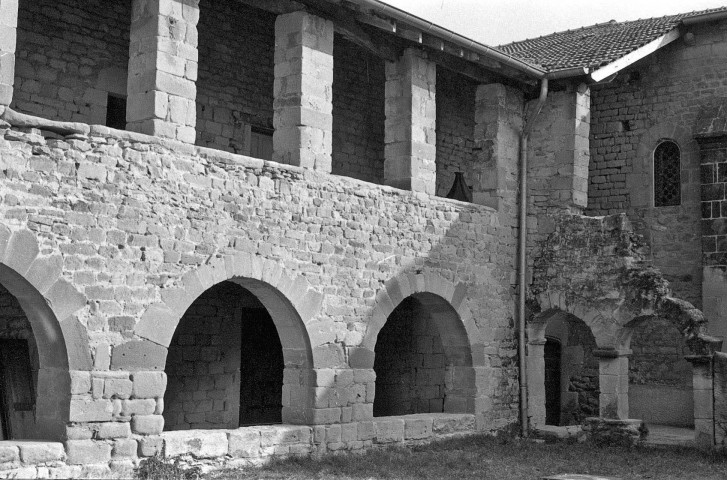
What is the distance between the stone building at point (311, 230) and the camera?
8.40 meters

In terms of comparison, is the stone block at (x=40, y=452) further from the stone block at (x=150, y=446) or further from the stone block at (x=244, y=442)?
the stone block at (x=244, y=442)

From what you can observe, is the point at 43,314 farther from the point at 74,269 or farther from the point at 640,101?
the point at 640,101

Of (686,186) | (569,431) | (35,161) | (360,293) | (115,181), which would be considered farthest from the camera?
(686,186)

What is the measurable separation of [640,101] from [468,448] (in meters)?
6.52

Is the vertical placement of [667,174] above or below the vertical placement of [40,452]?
above

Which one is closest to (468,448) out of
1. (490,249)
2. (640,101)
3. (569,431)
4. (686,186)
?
(569,431)

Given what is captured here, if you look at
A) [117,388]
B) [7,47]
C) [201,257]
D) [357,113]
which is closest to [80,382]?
[117,388]

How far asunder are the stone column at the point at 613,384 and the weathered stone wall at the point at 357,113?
4.19m

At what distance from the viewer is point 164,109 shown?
9.23m

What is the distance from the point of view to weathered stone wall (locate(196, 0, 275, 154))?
1214 cm

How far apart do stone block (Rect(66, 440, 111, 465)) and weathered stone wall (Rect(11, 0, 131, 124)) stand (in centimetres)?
394

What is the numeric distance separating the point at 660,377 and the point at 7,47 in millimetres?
10587

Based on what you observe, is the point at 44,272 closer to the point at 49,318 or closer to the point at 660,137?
the point at 49,318

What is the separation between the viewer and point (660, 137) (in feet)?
48.7
